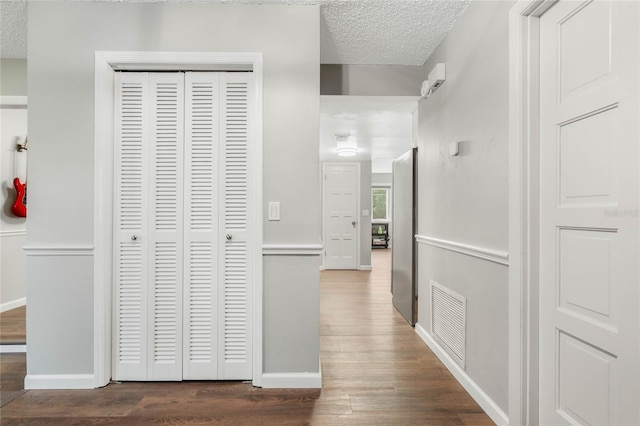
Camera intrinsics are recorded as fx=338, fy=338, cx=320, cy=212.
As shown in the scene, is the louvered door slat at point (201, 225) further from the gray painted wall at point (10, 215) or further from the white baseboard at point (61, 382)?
the gray painted wall at point (10, 215)

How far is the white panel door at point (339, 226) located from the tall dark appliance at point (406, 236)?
8.52 feet

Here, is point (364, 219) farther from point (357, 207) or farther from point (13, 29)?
point (13, 29)

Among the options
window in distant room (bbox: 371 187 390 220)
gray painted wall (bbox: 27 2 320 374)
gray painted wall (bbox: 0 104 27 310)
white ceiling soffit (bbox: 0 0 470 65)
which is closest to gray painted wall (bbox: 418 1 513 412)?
white ceiling soffit (bbox: 0 0 470 65)

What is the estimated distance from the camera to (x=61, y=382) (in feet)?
7.06

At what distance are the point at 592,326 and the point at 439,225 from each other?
1.42 meters

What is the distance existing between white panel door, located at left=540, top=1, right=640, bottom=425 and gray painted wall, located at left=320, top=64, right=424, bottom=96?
65.5 inches

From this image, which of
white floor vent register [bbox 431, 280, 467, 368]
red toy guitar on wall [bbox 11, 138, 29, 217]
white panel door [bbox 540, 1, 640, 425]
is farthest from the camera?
red toy guitar on wall [bbox 11, 138, 29, 217]

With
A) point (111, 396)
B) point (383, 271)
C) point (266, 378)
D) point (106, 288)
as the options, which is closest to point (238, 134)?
point (106, 288)

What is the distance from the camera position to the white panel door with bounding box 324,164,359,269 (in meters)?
6.85

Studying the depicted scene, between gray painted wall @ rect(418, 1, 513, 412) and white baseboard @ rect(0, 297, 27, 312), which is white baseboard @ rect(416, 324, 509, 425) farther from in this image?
white baseboard @ rect(0, 297, 27, 312)

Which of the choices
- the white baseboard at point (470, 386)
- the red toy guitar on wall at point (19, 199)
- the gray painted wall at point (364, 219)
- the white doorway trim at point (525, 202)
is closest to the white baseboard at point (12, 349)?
the red toy guitar on wall at point (19, 199)

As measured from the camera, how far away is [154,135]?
87.1 inches

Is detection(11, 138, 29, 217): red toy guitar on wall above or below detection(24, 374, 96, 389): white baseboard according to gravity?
above

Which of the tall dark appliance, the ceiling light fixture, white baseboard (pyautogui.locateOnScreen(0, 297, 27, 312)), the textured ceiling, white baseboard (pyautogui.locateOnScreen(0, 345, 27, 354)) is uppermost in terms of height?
the textured ceiling
